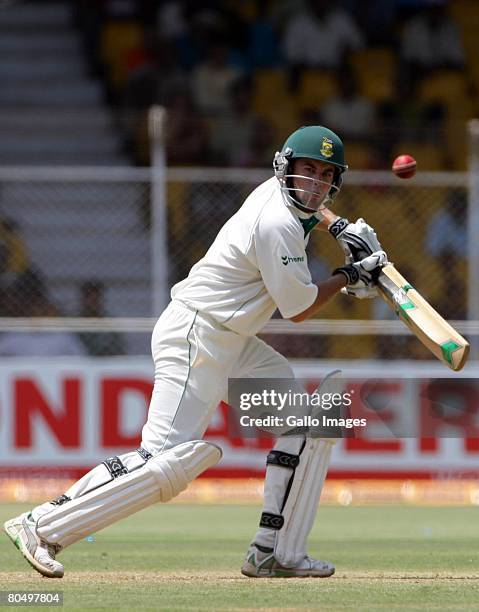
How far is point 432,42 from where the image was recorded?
14.4 metres

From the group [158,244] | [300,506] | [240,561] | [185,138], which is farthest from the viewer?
[185,138]

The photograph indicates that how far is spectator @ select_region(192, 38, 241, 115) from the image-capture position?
44.8ft

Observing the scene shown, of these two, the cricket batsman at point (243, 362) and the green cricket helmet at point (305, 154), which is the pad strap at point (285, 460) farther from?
the green cricket helmet at point (305, 154)

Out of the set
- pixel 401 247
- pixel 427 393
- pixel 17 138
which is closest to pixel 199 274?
pixel 427 393

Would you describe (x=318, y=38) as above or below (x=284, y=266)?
above

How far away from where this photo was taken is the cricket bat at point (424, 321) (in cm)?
581

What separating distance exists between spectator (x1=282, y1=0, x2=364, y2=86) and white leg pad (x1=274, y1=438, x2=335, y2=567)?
27.6ft

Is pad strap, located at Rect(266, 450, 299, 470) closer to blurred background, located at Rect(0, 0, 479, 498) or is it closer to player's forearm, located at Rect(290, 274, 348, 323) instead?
player's forearm, located at Rect(290, 274, 348, 323)

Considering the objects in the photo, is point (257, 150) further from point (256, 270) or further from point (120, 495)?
point (120, 495)

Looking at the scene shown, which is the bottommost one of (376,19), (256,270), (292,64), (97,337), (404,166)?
(97,337)

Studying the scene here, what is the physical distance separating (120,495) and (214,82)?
8559 mm

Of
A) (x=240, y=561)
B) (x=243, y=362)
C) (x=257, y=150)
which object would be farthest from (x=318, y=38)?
(x=243, y=362)

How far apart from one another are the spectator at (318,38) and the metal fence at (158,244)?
2.92 meters

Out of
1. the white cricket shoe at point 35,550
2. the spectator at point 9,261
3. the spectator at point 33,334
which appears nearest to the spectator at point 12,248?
the spectator at point 9,261
